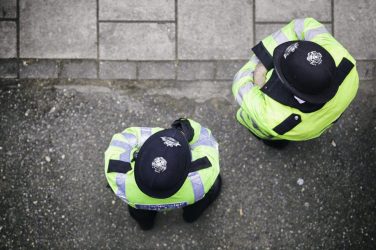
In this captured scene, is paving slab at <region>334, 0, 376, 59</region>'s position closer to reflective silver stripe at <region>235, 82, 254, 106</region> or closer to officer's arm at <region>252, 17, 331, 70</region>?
officer's arm at <region>252, 17, 331, 70</region>

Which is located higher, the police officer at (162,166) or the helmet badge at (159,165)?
the helmet badge at (159,165)

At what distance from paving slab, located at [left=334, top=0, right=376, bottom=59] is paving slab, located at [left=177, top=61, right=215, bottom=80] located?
1.29 meters

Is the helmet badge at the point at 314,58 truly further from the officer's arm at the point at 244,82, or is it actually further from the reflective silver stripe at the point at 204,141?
the reflective silver stripe at the point at 204,141

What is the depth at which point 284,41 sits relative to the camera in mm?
3264

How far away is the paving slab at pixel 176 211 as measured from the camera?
4.04m

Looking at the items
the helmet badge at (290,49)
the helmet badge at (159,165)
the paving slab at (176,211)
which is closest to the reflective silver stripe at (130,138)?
the helmet badge at (159,165)

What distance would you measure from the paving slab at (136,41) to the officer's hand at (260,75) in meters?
1.09

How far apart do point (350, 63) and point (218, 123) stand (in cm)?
150

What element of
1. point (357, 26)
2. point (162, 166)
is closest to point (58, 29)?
point (162, 166)

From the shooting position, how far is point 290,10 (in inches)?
165

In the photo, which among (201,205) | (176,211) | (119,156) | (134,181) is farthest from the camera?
(176,211)

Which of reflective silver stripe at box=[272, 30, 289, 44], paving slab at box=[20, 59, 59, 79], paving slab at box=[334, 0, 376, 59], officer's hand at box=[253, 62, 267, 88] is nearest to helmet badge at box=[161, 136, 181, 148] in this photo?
officer's hand at box=[253, 62, 267, 88]

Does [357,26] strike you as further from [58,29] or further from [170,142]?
[58,29]

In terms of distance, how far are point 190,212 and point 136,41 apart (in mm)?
1708
